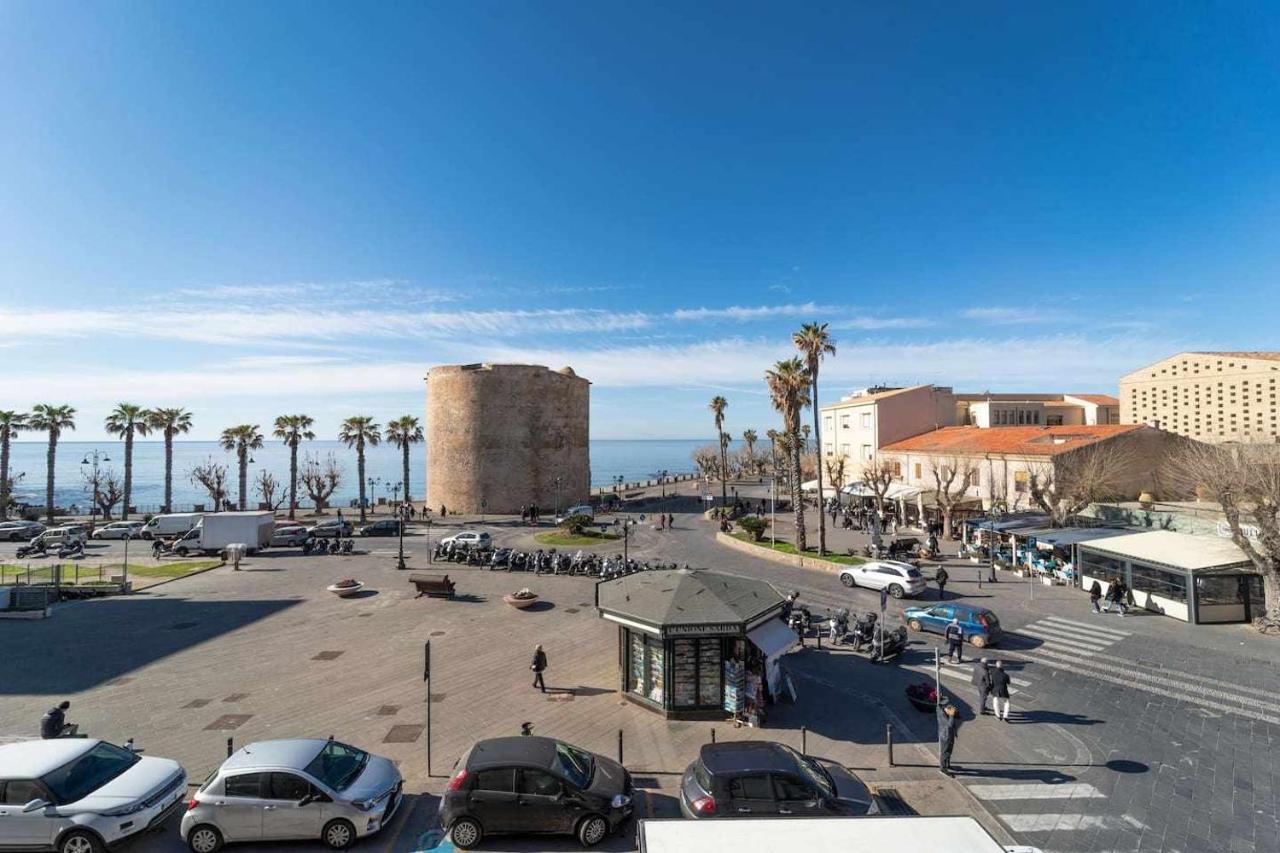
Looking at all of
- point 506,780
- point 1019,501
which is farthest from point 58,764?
point 1019,501

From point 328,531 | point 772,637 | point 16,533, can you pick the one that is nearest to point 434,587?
point 772,637

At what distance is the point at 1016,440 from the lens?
42.1 meters

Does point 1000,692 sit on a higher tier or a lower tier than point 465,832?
higher

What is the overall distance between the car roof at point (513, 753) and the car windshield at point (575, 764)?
0.15 metres

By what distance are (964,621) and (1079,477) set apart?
21.3 m

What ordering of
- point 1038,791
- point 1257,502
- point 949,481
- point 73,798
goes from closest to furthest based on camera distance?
point 73,798 → point 1038,791 → point 1257,502 → point 949,481

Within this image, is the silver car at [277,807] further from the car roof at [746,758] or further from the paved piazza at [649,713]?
the car roof at [746,758]

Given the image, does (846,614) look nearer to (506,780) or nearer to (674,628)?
(674,628)

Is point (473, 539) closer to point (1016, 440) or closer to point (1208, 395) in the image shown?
point (1016, 440)

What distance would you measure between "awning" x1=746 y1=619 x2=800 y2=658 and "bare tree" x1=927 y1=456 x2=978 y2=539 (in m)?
25.0

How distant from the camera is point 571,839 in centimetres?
960

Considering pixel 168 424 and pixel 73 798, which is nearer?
pixel 73 798

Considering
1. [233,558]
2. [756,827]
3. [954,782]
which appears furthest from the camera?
[233,558]

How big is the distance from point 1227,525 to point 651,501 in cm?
5015
